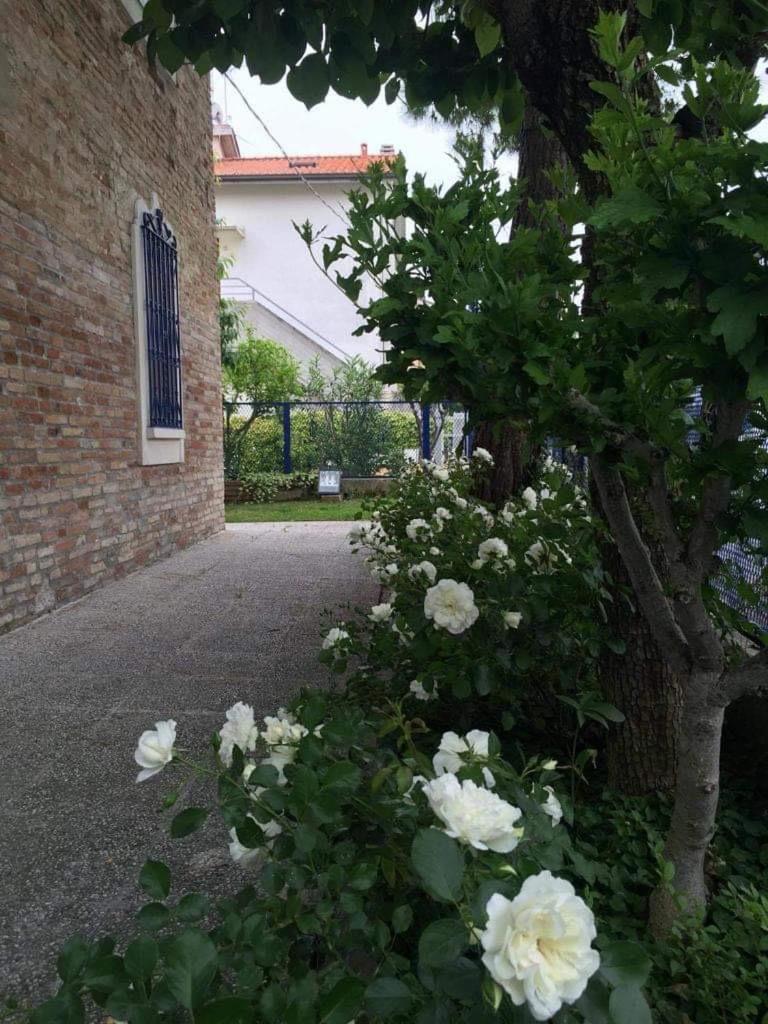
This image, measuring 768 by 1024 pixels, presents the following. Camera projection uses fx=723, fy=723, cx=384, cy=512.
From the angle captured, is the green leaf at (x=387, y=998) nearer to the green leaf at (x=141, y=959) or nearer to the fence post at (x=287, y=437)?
the green leaf at (x=141, y=959)

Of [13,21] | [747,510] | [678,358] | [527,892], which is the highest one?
[13,21]

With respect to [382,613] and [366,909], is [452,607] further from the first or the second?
[366,909]

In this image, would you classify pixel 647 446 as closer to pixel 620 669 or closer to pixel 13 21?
pixel 620 669

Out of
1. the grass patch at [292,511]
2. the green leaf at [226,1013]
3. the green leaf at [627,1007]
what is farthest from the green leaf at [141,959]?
the grass patch at [292,511]

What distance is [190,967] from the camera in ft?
2.48

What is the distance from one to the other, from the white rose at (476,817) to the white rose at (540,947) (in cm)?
14

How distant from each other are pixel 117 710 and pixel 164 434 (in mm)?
3758

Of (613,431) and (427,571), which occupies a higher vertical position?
(613,431)

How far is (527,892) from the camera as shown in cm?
72

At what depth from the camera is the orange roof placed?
2041 cm

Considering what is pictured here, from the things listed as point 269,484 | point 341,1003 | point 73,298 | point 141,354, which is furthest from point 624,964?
point 269,484

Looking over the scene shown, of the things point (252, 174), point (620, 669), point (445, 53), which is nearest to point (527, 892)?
point (620, 669)

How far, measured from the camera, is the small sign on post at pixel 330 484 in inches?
507

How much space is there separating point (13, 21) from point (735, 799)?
4.88m
